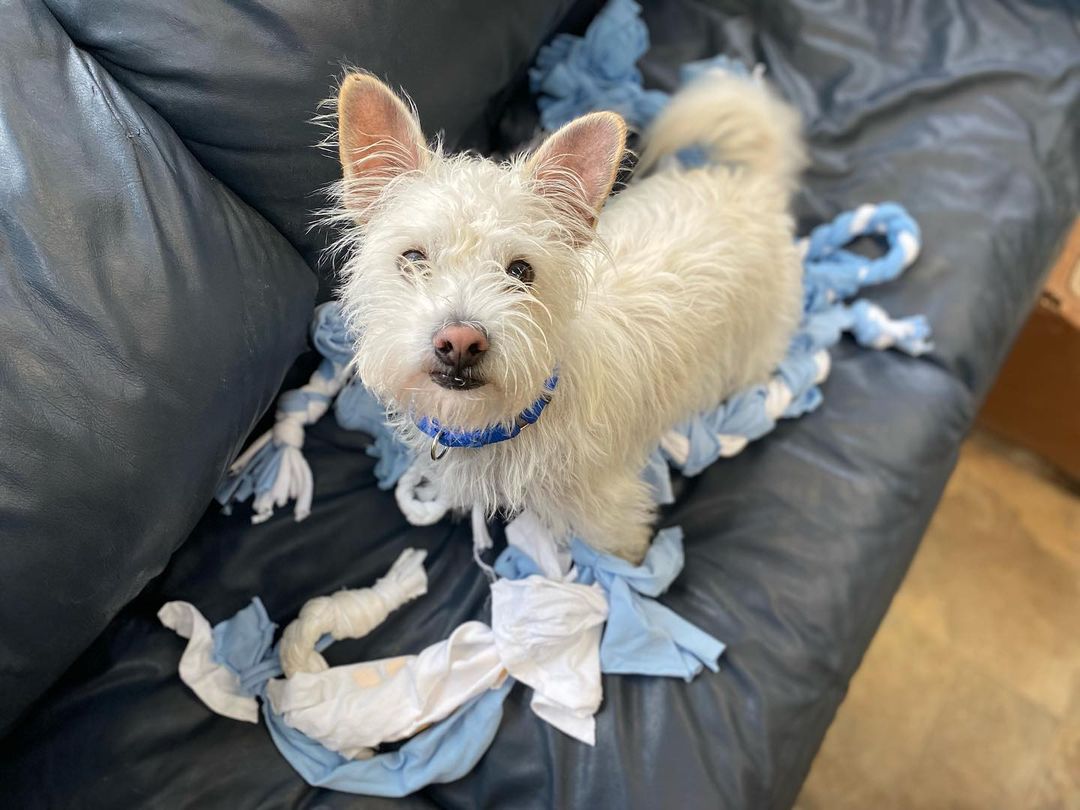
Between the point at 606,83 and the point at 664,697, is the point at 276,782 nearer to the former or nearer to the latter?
the point at 664,697

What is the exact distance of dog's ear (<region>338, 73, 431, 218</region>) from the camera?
1019 millimetres

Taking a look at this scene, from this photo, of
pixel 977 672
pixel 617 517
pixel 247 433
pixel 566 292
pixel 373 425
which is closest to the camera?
pixel 566 292

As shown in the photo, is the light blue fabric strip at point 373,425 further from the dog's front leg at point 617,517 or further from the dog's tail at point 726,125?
the dog's tail at point 726,125

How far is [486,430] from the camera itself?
45.8 inches

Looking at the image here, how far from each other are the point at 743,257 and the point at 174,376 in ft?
3.53

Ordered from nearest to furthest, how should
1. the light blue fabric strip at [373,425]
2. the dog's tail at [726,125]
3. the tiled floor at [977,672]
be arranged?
the light blue fabric strip at [373,425] < the dog's tail at [726,125] < the tiled floor at [977,672]

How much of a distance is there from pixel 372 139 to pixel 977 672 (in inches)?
81.1

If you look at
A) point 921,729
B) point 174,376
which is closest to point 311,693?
point 174,376

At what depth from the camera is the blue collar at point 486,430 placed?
1.17 metres

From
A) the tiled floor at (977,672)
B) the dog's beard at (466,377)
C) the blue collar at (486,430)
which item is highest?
the dog's beard at (466,377)

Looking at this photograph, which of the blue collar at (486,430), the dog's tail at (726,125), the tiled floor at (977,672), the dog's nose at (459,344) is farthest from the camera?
the tiled floor at (977,672)

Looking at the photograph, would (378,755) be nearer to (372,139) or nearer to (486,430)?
(486,430)

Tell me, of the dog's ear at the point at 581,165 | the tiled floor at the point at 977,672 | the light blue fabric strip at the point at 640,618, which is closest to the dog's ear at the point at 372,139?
the dog's ear at the point at 581,165

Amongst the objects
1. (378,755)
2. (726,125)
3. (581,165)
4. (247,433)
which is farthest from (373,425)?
(726,125)
